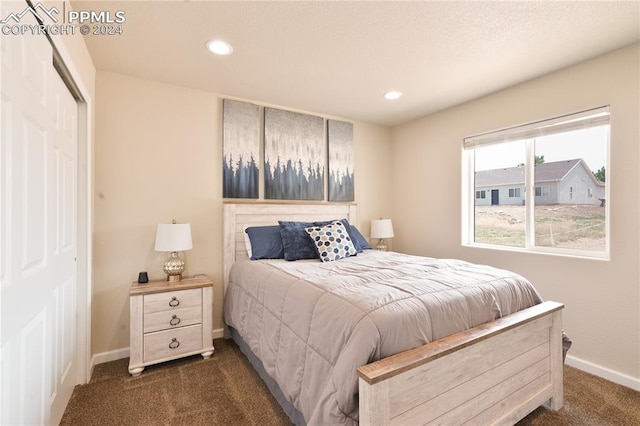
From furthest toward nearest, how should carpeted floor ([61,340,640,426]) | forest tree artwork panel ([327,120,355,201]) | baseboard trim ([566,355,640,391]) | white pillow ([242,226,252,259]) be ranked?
forest tree artwork panel ([327,120,355,201]) → white pillow ([242,226,252,259]) → baseboard trim ([566,355,640,391]) → carpeted floor ([61,340,640,426])

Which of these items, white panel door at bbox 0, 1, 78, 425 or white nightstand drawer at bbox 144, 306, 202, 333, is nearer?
white panel door at bbox 0, 1, 78, 425

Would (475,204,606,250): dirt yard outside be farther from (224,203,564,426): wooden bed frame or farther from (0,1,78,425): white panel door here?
(0,1,78,425): white panel door

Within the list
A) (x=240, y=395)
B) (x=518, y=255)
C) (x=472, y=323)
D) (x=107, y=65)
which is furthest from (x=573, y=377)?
(x=107, y=65)

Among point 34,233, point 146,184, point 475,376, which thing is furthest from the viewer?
point 146,184

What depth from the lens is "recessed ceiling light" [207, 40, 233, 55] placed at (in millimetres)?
2047

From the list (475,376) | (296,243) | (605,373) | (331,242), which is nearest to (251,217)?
(296,243)

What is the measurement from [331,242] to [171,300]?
140 cm

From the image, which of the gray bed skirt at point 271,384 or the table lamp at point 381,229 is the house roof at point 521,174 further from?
the gray bed skirt at point 271,384

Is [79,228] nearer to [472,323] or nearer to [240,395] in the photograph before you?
[240,395]

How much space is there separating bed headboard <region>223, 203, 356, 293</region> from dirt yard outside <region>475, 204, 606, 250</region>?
173cm

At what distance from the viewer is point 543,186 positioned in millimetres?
2684

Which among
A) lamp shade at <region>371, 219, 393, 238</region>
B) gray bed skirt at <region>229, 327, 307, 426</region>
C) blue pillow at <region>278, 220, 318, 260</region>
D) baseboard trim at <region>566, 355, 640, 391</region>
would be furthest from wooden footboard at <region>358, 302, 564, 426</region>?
lamp shade at <region>371, 219, 393, 238</region>

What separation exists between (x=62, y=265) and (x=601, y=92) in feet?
12.8

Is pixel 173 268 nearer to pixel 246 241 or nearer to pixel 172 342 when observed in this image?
pixel 172 342
